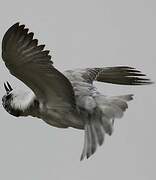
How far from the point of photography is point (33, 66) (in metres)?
4.04

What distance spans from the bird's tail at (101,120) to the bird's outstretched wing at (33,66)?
119 millimetres

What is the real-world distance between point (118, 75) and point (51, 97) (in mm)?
775

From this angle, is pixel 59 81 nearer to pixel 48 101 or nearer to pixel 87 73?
pixel 48 101

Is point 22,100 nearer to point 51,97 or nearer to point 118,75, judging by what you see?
point 51,97

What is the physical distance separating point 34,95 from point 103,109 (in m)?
0.34

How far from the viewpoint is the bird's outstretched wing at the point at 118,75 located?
4.81m

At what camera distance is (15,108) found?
4297 millimetres

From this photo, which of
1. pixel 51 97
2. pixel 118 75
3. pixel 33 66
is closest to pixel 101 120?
pixel 51 97

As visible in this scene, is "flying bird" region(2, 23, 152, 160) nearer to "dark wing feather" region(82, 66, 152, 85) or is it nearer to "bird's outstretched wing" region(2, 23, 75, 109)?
"bird's outstretched wing" region(2, 23, 75, 109)

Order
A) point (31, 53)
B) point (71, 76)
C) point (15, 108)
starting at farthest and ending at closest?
point (71, 76)
point (15, 108)
point (31, 53)

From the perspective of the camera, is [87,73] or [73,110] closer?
[73,110]

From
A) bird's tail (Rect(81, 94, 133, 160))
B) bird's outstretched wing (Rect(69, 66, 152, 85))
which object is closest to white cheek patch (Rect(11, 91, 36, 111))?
bird's tail (Rect(81, 94, 133, 160))

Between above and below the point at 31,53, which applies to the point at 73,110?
below

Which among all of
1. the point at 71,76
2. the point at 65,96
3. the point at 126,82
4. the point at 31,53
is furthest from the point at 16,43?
the point at 126,82
